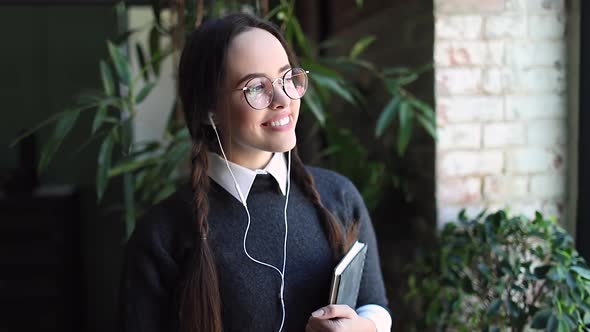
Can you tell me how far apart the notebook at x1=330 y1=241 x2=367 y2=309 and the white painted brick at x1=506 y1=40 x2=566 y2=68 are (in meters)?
0.92

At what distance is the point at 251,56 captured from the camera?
961mm

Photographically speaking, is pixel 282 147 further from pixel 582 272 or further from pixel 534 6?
pixel 534 6

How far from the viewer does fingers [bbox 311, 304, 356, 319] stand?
0.95 metres

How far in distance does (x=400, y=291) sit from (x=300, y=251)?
41.5 inches

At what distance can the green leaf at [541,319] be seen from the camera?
132 centimetres

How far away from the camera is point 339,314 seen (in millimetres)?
959

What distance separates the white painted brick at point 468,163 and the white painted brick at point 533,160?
0.03 m

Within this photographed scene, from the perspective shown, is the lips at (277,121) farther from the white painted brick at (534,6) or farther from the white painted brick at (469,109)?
the white painted brick at (534,6)

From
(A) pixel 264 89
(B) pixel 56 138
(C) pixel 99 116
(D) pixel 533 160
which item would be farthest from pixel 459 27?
(B) pixel 56 138

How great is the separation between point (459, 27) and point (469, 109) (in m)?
0.23

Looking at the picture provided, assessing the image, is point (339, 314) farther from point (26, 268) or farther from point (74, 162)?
point (74, 162)

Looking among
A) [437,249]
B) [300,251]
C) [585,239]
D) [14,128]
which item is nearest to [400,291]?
[437,249]

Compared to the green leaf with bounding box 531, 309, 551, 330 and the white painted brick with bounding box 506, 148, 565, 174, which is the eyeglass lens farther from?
the white painted brick with bounding box 506, 148, 565, 174

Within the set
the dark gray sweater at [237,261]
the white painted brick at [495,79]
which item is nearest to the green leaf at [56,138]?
the dark gray sweater at [237,261]
